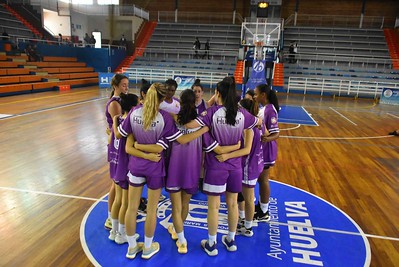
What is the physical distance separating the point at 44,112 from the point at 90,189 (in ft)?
21.1

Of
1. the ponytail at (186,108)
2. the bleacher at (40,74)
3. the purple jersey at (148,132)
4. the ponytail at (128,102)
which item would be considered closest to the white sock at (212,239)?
the purple jersey at (148,132)

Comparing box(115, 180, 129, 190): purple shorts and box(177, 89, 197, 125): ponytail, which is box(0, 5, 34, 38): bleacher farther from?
box(177, 89, 197, 125): ponytail

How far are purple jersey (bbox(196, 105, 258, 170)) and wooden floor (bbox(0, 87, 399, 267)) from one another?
4.96ft

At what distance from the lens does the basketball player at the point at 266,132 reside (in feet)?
11.3

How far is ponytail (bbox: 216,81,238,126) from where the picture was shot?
106 inches

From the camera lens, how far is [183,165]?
9.08 ft

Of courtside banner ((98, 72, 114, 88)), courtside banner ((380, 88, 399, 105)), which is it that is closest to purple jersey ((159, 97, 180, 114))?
courtside banner ((98, 72, 114, 88))

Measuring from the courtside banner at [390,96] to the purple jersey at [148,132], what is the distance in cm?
1661

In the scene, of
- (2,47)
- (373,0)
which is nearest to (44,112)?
(2,47)

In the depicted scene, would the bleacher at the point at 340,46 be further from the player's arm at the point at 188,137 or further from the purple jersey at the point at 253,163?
the player's arm at the point at 188,137

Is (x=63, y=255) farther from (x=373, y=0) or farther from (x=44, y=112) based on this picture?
(x=373, y=0)

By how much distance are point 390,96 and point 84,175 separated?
16.2 m

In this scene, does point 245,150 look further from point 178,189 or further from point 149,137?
point 149,137

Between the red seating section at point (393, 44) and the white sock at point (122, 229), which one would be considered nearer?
the white sock at point (122, 229)
